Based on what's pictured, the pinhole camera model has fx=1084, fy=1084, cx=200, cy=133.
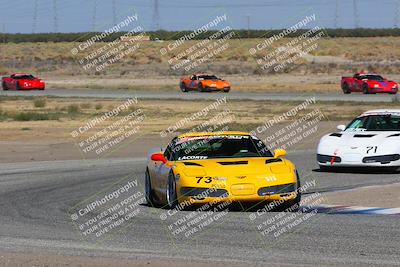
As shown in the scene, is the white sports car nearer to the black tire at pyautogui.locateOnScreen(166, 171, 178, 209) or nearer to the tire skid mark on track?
the tire skid mark on track

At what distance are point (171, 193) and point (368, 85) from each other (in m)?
45.1

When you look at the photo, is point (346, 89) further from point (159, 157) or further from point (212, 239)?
point (212, 239)

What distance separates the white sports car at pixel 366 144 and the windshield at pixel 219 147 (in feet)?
17.1

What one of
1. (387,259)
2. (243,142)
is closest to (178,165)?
(243,142)

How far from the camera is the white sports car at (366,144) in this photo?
2056cm

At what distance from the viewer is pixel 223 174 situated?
14.6 meters

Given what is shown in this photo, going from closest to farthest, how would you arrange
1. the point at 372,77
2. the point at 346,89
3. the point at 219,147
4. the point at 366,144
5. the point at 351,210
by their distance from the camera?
the point at 351,210, the point at 219,147, the point at 366,144, the point at 372,77, the point at 346,89

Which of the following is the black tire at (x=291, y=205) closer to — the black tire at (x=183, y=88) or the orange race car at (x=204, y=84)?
the orange race car at (x=204, y=84)

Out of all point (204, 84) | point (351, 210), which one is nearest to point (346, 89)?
point (204, 84)

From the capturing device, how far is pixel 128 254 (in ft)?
35.7

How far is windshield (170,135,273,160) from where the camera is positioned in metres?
15.7

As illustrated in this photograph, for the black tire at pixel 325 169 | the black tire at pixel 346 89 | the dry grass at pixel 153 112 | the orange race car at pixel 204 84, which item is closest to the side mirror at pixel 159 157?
the black tire at pixel 325 169

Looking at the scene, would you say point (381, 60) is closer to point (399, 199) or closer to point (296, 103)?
point (296, 103)

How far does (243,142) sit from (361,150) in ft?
17.5
